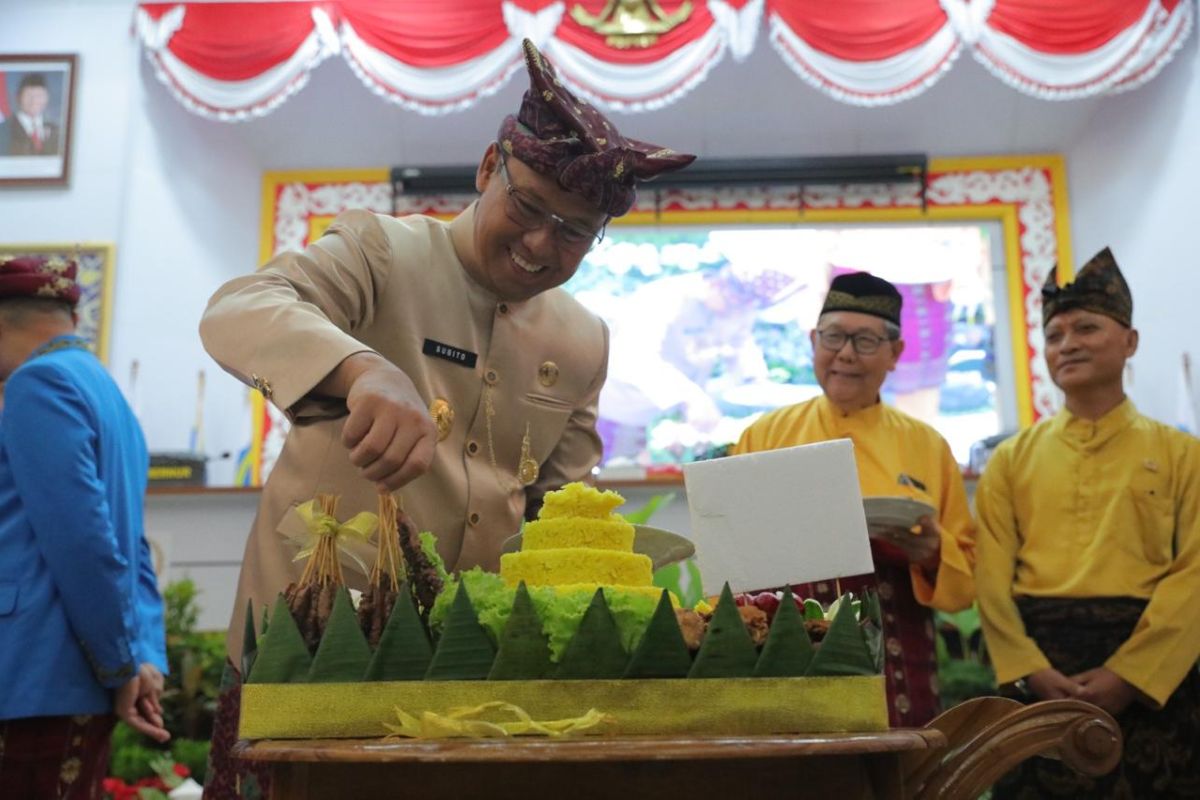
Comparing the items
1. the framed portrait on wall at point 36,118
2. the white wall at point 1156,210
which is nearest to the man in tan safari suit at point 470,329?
the white wall at point 1156,210

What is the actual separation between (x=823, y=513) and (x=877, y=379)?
1761 millimetres

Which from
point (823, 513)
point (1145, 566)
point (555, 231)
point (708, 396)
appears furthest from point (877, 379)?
point (708, 396)

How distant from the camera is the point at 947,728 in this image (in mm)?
1115

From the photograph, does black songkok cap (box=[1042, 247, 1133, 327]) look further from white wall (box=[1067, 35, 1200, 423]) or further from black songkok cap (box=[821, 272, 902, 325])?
white wall (box=[1067, 35, 1200, 423])

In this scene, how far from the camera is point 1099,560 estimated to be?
2754 mm

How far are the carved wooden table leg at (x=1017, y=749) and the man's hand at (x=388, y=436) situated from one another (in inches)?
20.5

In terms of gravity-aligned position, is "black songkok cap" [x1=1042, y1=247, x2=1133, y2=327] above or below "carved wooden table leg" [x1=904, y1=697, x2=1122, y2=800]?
above

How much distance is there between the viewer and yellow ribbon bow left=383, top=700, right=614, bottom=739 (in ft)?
3.02

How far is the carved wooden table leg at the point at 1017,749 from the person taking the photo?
1.01 m

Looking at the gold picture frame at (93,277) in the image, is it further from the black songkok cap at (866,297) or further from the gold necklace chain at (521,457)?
the gold necklace chain at (521,457)

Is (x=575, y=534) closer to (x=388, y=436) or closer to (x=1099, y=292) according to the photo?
(x=388, y=436)

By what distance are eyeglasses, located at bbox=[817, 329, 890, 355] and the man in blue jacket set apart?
168cm

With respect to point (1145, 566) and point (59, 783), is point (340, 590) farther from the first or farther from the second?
point (1145, 566)

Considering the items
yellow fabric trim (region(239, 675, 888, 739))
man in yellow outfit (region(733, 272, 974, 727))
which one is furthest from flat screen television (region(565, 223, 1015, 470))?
yellow fabric trim (region(239, 675, 888, 739))
